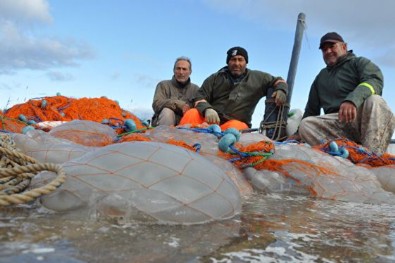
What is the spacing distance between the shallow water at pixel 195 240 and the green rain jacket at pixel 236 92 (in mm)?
4093

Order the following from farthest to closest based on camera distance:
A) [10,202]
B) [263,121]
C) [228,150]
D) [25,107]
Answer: [25,107] → [263,121] → [228,150] → [10,202]

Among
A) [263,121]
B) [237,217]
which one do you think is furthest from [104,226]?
[263,121]

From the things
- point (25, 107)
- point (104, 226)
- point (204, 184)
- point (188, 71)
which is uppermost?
point (188, 71)

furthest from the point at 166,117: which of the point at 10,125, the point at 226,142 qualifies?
the point at 226,142

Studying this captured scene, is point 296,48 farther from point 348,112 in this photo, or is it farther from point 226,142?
point 226,142

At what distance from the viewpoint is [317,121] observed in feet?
18.1

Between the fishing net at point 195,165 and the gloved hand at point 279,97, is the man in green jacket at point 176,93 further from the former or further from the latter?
the fishing net at point 195,165

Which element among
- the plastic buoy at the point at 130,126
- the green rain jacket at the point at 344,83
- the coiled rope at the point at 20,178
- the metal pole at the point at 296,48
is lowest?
the coiled rope at the point at 20,178

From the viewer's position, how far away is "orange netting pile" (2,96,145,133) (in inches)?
264

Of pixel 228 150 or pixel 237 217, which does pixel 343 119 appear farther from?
pixel 237 217

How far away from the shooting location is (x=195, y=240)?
1.68 metres

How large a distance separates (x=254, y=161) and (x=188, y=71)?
148 inches

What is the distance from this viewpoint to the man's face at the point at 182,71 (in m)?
6.95

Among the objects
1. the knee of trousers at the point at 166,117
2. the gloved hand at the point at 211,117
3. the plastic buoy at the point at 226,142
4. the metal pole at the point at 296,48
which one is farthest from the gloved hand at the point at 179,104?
the metal pole at the point at 296,48
